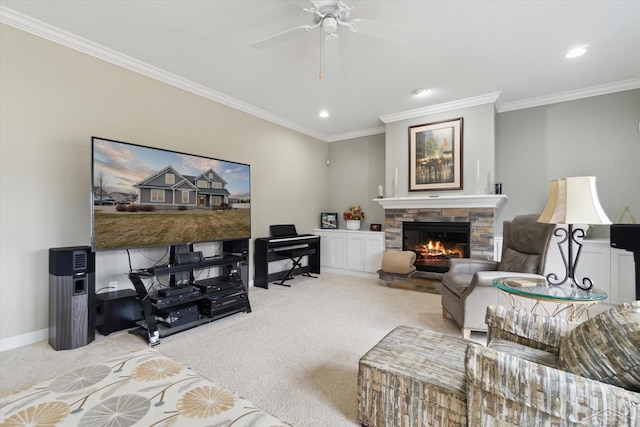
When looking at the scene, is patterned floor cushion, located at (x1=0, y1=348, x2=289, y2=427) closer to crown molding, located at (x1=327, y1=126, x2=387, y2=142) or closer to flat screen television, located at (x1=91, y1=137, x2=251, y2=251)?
flat screen television, located at (x1=91, y1=137, x2=251, y2=251)

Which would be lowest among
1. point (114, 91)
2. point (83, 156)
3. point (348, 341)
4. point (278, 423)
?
point (348, 341)

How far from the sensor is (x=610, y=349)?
984 millimetres

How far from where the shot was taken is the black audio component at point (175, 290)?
281cm

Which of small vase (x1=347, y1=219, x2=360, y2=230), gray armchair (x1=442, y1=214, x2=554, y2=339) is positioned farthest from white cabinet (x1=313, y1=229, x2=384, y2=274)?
gray armchair (x1=442, y1=214, x2=554, y2=339)

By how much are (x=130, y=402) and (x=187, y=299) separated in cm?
190

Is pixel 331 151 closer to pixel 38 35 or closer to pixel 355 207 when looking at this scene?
pixel 355 207

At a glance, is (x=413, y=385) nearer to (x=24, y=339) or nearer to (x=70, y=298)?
(x=70, y=298)

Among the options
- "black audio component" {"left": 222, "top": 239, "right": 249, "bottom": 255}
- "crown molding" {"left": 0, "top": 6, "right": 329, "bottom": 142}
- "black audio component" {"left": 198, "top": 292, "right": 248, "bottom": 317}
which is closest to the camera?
"crown molding" {"left": 0, "top": 6, "right": 329, "bottom": 142}

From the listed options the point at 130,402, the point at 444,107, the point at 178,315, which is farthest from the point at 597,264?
the point at 178,315

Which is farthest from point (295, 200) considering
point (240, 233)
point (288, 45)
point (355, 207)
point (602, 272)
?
point (602, 272)

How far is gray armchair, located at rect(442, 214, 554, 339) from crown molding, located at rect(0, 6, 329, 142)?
3.72 metres

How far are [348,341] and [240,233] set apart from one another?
6.55 feet

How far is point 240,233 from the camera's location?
149 inches

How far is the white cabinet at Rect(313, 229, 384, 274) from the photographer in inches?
200
